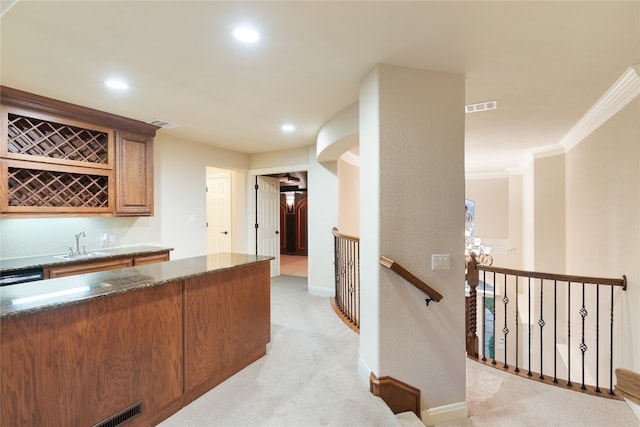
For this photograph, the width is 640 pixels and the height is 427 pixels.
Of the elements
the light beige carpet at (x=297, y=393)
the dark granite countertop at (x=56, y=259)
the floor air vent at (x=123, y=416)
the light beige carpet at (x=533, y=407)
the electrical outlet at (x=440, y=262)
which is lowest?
the light beige carpet at (x=533, y=407)

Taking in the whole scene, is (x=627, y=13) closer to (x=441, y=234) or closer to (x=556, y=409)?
(x=441, y=234)

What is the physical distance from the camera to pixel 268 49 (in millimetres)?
1957

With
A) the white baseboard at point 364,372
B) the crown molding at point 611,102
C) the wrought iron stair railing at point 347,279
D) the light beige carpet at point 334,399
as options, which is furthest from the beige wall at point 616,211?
the wrought iron stair railing at point 347,279

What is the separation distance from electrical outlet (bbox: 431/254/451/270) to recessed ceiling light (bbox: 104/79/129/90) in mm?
3017

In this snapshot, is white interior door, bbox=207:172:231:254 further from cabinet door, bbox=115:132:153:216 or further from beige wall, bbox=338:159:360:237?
beige wall, bbox=338:159:360:237

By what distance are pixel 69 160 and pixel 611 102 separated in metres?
5.62

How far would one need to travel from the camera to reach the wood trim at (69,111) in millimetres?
2697

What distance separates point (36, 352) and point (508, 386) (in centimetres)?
345

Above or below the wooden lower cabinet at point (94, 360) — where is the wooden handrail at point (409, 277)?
above

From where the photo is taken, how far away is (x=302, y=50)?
1967mm

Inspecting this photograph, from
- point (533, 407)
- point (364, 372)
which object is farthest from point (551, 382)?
point (364, 372)

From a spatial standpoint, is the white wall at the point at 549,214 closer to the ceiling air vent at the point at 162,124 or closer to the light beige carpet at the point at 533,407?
the light beige carpet at the point at 533,407

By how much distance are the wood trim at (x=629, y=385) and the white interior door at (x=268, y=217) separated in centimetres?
525

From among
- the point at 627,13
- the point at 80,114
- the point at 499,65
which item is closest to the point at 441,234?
the point at 499,65
